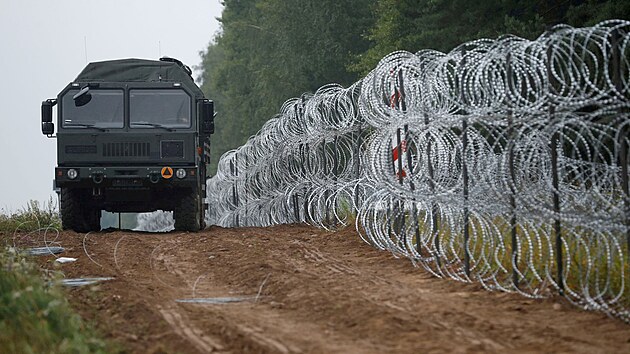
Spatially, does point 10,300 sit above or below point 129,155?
below

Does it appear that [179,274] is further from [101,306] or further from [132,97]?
[132,97]

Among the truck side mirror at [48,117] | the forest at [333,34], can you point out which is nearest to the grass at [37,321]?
the truck side mirror at [48,117]

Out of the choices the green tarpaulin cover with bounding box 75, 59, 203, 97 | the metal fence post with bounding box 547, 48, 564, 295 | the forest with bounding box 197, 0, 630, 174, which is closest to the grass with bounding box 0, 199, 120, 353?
the metal fence post with bounding box 547, 48, 564, 295

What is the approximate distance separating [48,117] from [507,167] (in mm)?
10901

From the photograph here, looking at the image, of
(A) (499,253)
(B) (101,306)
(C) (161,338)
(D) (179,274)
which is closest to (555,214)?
(A) (499,253)

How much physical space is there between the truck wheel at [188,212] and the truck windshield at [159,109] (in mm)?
1414

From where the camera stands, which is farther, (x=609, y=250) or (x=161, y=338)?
(x=609, y=250)

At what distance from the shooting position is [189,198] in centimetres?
1947

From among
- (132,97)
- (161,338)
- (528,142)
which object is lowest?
(161,338)

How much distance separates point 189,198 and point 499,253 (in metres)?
9.28

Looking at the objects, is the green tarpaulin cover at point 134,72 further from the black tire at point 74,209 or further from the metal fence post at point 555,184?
the metal fence post at point 555,184

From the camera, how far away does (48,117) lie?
1859cm

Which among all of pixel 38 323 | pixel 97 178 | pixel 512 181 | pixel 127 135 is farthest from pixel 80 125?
pixel 38 323

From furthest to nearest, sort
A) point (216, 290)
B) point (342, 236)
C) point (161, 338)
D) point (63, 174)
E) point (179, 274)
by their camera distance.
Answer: point (63, 174), point (342, 236), point (179, 274), point (216, 290), point (161, 338)
